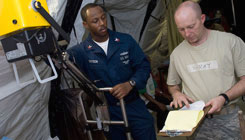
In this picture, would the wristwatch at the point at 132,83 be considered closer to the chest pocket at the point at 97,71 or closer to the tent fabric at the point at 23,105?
the chest pocket at the point at 97,71

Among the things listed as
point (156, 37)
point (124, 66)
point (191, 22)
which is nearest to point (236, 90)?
point (191, 22)

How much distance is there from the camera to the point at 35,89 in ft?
7.96

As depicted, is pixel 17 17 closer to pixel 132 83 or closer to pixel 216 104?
pixel 132 83

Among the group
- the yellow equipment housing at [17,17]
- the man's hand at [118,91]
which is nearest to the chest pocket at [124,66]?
the man's hand at [118,91]

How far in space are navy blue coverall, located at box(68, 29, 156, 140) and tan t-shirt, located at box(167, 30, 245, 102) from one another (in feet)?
1.89

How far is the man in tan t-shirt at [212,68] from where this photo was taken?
1640 mm

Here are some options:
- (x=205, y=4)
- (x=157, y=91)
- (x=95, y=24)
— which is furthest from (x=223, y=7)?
(x=95, y=24)

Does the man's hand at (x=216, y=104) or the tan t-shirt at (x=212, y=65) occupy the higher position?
the tan t-shirt at (x=212, y=65)

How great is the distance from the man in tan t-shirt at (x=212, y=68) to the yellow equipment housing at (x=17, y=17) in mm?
925

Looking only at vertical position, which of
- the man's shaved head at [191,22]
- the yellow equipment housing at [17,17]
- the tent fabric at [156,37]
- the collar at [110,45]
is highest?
the yellow equipment housing at [17,17]

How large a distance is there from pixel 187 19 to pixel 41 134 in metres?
1.80

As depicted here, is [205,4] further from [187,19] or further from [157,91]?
[187,19]

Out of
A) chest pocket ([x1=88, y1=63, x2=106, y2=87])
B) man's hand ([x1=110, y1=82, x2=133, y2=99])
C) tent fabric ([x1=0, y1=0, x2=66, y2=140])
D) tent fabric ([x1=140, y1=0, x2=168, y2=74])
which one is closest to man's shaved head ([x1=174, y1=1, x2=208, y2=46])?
man's hand ([x1=110, y1=82, x2=133, y2=99])

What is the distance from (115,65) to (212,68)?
2.96 ft
